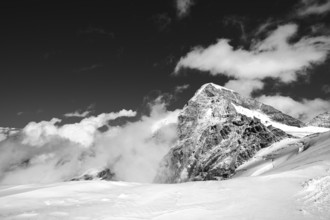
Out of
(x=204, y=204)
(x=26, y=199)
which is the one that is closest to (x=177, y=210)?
(x=204, y=204)

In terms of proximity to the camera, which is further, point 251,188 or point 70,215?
point 251,188

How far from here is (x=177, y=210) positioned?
14.3 m

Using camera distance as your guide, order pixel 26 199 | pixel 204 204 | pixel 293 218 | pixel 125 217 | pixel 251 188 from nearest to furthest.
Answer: pixel 293 218, pixel 125 217, pixel 204 204, pixel 26 199, pixel 251 188

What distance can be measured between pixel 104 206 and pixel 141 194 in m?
3.17

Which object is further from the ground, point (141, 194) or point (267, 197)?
point (141, 194)

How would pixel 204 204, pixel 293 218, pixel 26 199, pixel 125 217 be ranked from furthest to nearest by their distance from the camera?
1. pixel 26 199
2. pixel 204 204
3. pixel 125 217
4. pixel 293 218

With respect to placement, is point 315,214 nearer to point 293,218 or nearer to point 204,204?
point 293,218

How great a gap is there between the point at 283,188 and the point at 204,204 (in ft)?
17.5

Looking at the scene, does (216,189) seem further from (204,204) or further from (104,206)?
(104,206)

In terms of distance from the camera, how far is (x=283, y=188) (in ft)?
57.6

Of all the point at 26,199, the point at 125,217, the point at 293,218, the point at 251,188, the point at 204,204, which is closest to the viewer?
the point at 293,218

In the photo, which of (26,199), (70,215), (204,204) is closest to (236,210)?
(204,204)

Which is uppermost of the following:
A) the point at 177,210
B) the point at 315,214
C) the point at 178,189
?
the point at 178,189

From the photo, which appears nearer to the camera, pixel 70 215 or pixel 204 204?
pixel 70 215
